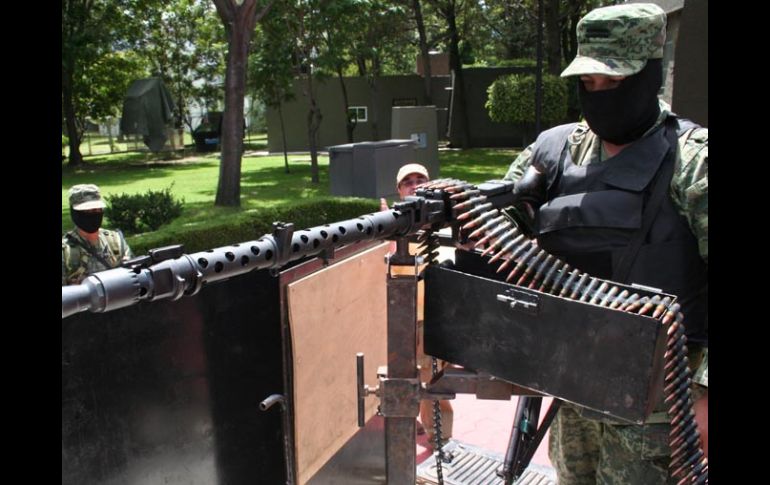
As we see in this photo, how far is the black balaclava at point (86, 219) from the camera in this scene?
15.9 ft

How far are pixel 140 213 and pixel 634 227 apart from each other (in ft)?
33.8

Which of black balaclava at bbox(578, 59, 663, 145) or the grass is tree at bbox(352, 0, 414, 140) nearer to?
the grass

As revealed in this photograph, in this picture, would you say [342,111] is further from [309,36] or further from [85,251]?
[85,251]

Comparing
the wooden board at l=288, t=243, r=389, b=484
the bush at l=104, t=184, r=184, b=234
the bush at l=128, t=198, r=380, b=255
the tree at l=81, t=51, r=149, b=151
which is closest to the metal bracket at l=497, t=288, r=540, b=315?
the wooden board at l=288, t=243, r=389, b=484

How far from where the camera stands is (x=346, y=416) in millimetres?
3283

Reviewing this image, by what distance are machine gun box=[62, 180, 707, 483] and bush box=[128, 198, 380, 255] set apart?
5162mm

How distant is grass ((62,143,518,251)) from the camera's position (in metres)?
15.7

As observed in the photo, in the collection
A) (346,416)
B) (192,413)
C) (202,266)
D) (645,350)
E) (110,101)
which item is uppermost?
(110,101)

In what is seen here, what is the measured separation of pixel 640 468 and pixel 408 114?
17.4 metres

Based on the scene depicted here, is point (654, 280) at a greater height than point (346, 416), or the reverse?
point (654, 280)

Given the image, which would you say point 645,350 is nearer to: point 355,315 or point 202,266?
point 202,266

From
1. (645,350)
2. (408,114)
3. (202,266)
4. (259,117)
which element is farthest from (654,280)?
(259,117)
